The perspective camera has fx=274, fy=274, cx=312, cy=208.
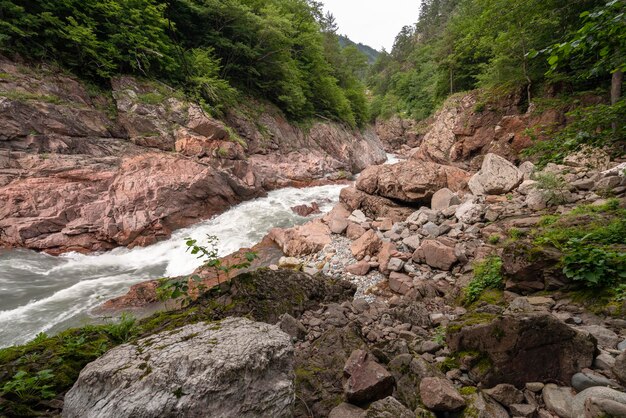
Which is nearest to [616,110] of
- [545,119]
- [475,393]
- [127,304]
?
[475,393]

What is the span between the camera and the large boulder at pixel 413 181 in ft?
33.1

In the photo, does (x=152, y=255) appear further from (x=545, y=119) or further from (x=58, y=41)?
(x=545, y=119)

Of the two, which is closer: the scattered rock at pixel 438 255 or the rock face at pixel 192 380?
the rock face at pixel 192 380

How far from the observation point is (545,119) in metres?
12.2

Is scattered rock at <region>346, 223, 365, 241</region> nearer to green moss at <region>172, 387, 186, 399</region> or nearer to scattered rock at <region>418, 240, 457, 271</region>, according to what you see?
scattered rock at <region>418, 240, 457, 271</region>

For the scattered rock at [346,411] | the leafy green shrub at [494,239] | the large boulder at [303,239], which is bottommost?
the large boulder at [303,239]

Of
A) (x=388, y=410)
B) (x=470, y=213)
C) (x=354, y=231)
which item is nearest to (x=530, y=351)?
(x=388, y=410)

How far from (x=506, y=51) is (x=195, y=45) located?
669 inches

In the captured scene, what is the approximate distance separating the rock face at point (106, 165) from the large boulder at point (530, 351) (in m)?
6.50

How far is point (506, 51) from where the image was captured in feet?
43.9

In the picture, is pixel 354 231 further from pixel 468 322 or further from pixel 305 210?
pixel 468 322

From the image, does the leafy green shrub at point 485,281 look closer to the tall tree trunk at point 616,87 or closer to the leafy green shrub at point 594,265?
the leafy green shrub at point 594,265

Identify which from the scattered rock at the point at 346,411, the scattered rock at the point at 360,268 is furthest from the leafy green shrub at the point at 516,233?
the scattered rock at the point at 346,411

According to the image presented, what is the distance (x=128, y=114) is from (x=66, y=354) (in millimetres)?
12467
